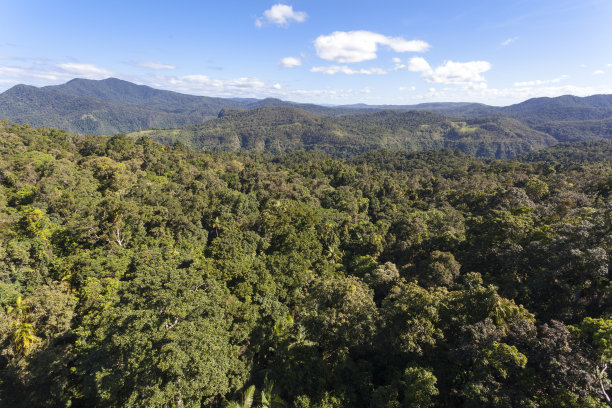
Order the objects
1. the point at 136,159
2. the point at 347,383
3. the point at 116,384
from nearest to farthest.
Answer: the point at 116,384, the point at 347,383, the point at 136,159

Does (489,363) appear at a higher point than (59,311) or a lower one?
higher

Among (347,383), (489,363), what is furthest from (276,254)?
(489,363)

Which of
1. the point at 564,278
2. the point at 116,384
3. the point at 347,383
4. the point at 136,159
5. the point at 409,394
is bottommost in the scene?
the point at 347,383

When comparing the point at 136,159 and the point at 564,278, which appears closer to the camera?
the point at 564,278

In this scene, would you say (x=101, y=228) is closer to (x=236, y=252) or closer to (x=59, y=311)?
(x=59, y=311)

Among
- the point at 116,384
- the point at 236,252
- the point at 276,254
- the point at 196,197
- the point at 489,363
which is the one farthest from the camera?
the point at 196,197

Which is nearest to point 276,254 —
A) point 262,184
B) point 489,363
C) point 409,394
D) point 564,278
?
point 409,394

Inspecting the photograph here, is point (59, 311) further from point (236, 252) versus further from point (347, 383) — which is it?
point (347, 383)
